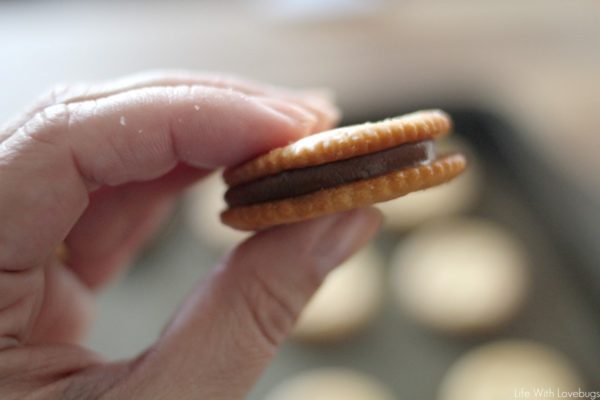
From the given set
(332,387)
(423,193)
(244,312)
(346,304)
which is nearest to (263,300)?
(244,312)

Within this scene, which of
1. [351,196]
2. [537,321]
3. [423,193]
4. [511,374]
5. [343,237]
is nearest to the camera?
[351,196]

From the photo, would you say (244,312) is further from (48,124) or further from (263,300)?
(48,124)

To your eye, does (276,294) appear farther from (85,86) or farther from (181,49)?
(181,49)

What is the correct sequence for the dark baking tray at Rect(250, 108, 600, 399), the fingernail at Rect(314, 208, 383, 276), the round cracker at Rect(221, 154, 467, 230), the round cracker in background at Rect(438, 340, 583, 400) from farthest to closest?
the dark baking tray at Rect(250, 108, 600, 399) < the round cracker in background at Rect(438, 340, 583, 400) < the fingernail at Rect(314, 208, 383, 276) < the round cracker at Rect(221, 154, 467, 230)

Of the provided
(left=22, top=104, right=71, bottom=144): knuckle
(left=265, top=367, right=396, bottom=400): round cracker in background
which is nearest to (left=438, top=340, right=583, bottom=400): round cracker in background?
(left=265, top=367, right=396, bottom=400): round cracker in background

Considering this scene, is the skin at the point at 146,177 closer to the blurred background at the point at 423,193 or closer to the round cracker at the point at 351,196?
the round cracker at the point at 351,196

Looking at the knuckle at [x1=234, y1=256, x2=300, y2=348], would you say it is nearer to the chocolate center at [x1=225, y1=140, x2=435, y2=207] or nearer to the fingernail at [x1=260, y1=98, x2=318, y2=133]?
the chocolate center at [x1=225, y1=140, x2=435, y2=207]

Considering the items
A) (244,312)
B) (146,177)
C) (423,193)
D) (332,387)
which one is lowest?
(332,387)

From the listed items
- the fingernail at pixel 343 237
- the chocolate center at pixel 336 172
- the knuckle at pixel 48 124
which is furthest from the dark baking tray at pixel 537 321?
the knuckle at pixel 48 124
